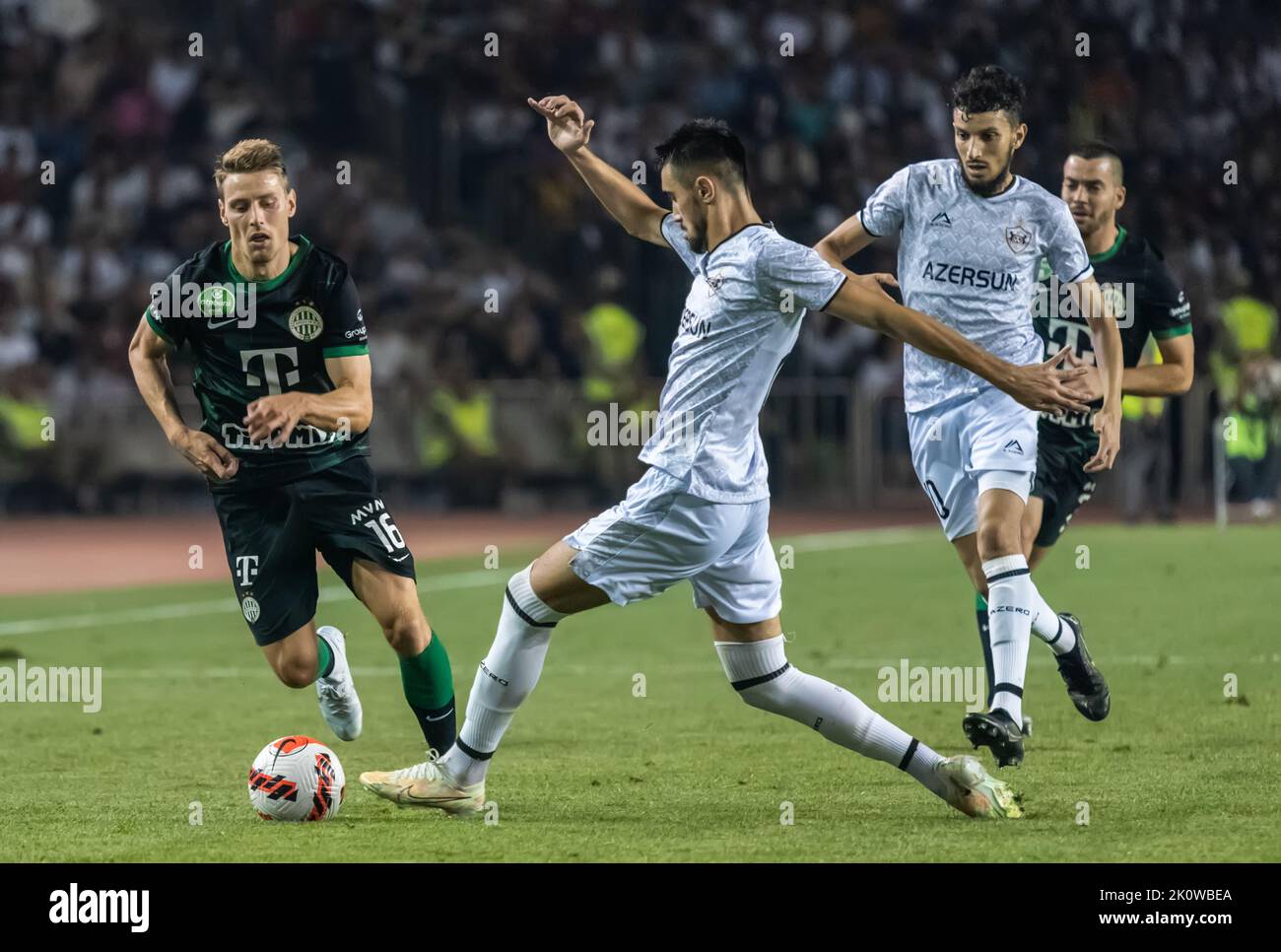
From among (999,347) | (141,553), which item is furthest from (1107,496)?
(999,347)

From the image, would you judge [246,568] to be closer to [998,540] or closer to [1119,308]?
[998,540]

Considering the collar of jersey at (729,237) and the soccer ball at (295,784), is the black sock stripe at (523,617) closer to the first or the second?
the soccer ball at (295,784)

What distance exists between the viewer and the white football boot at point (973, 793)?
6.49 m

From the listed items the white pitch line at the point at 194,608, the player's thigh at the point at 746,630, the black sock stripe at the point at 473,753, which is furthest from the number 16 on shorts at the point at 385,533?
the white pitch line at the point at 194,608

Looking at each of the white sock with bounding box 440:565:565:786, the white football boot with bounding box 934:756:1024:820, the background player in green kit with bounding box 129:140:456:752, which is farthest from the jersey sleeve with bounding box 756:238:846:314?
the background player in green kit with bounding box 129:140:456:752

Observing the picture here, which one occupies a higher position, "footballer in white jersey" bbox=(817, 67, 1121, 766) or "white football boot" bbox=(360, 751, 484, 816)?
"footballer in white jersey" bbox=(817, 67, 1121, 766)

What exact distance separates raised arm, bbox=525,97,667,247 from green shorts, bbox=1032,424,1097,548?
2.38 m

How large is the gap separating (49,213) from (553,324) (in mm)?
5761

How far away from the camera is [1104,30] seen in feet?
75.3

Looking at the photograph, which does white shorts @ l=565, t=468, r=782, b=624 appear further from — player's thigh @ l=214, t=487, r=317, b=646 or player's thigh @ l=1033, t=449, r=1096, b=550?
player's thigh @ l=1033, t=449, r=1096, b=550

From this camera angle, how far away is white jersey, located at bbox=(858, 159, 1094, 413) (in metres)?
8.02

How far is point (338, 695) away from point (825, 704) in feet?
7.42

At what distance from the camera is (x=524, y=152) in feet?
75.9

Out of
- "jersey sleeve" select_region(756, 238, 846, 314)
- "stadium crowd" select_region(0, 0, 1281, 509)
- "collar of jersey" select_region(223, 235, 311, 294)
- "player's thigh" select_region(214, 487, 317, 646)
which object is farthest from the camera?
"stadium crowd" select_region(0, 0, 1281, 509)
